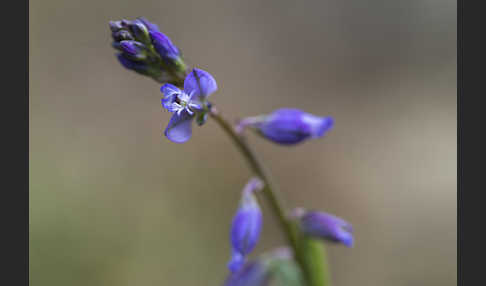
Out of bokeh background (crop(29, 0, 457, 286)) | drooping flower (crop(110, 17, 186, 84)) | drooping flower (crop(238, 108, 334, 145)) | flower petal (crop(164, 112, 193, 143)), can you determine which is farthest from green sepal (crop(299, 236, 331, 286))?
bokeh background (crop(29, 0, 457, 286))

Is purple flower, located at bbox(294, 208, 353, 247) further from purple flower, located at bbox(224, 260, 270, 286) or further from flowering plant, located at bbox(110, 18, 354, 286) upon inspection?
purple flower, located at bbox(224, 260, 270, 286)

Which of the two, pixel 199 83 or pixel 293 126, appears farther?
pixel 293 126

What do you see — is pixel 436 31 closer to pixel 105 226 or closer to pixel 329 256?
pixel 329 256

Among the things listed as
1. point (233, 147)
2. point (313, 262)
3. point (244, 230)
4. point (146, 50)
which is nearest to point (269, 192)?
point (244, 230)

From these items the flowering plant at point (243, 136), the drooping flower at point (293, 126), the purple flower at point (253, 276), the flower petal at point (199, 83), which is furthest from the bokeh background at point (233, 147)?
the flower petal at point (199, 83)

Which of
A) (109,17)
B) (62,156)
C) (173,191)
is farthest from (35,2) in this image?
(173,191)

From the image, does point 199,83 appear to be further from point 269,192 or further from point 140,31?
point 269,192

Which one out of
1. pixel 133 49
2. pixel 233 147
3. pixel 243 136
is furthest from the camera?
pixel 233 147
